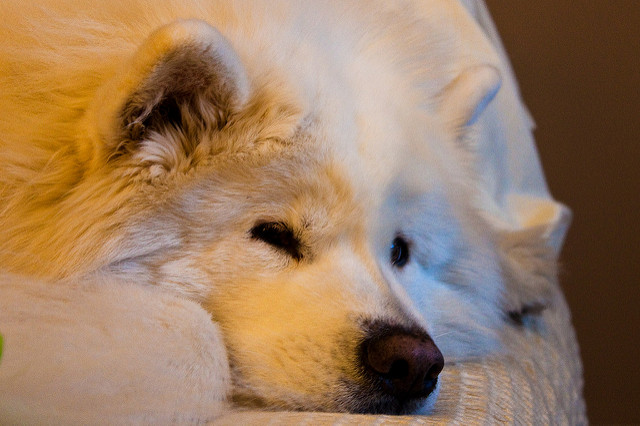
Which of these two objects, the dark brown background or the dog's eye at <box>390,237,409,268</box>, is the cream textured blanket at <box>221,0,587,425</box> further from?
the dark brown background

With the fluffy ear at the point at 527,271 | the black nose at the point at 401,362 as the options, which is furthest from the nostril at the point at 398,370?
the fluffy ear at the point at 527,271

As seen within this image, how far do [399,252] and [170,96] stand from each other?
A: 77 cm

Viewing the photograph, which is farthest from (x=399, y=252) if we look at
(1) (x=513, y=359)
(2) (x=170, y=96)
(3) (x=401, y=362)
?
(2) (x=170, y=96)

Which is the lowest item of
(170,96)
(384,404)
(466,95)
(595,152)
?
(595,152)

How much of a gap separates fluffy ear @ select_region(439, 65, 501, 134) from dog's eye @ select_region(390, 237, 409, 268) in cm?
48

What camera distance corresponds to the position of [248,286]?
1.50 m

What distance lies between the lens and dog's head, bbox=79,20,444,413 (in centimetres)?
137

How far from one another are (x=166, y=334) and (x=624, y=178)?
3865 millimetres

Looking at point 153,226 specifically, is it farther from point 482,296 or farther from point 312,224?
point 482,296

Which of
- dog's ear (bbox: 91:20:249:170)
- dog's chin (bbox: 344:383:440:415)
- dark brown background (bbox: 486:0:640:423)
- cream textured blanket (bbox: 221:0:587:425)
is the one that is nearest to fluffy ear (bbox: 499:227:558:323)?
cream textured blanket (bbox: 221:0:587:425)

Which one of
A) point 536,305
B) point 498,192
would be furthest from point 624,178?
point 536,305

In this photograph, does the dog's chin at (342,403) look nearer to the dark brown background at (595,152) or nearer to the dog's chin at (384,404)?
the dog's chin at (384,404)

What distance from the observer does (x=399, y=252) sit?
1.87m

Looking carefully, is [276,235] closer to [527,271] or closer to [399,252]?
[399,252]
